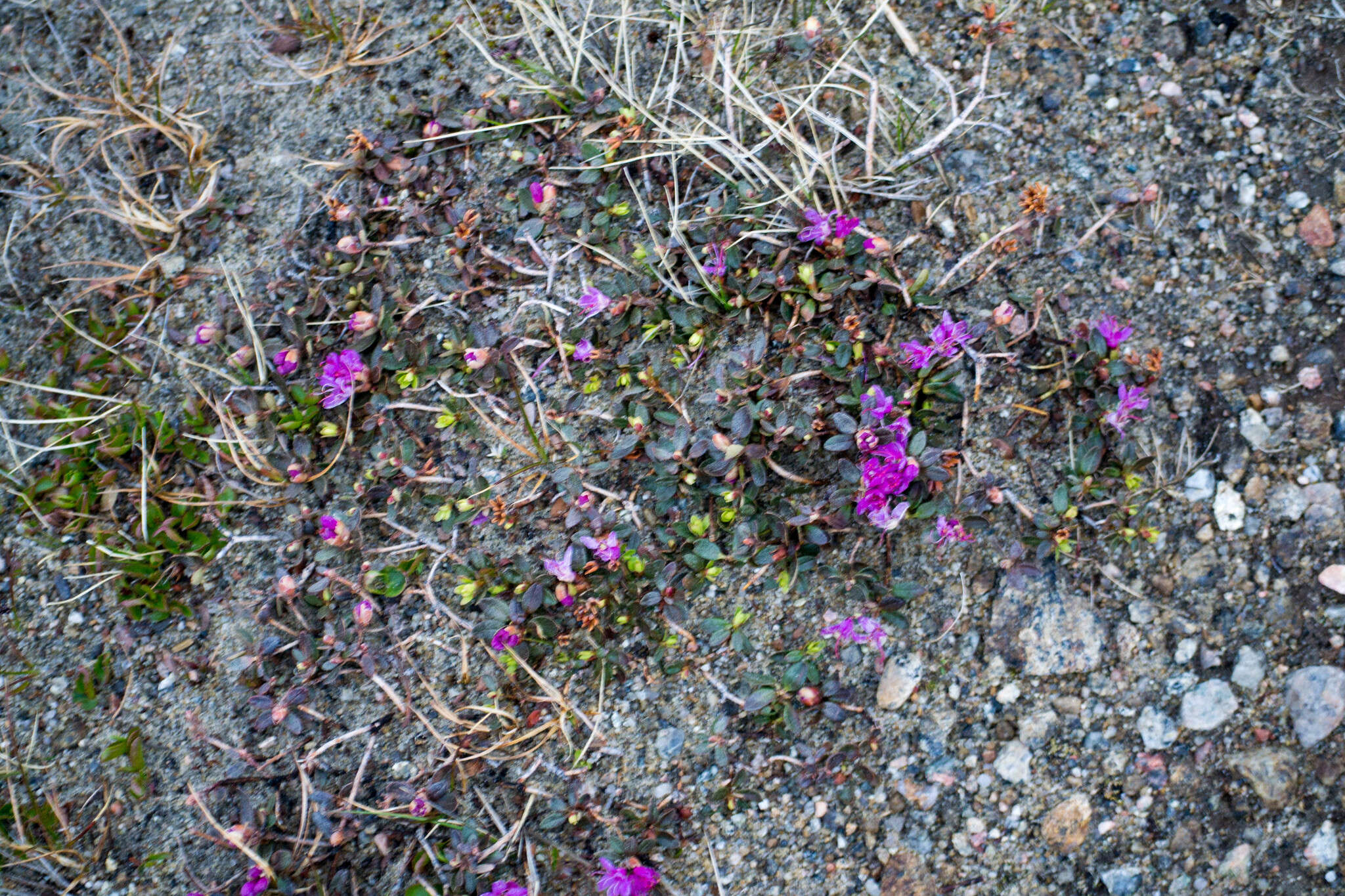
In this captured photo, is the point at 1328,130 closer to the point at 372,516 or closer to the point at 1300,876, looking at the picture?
the point at 1300,876

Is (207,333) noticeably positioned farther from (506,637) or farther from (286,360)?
(506,637)

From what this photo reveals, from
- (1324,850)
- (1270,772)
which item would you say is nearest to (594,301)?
(1270,772)

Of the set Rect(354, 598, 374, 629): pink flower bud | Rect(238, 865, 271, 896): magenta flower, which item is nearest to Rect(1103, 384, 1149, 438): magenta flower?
Rect(354, 598, 374, 629): pink flower bud

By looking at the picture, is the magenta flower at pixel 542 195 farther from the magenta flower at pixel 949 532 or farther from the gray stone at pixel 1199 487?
the gray stone at pixel 1199 487

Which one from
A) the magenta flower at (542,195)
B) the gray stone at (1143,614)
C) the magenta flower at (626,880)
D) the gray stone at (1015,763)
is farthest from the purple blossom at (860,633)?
the magenta flower at (542,195)

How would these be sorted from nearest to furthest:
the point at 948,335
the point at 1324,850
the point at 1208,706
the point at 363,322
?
the point at 1324,850 < the point at 1208,706 < the point at 948,335 < the point at 363,322

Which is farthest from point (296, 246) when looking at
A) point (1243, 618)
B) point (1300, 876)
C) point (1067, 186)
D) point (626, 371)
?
point (1300, 876)

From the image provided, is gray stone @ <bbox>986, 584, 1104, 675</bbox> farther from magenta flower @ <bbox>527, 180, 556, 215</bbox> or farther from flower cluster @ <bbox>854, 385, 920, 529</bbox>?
magenta flower @ <bbox>527, 180, 556, 215</bbox>
